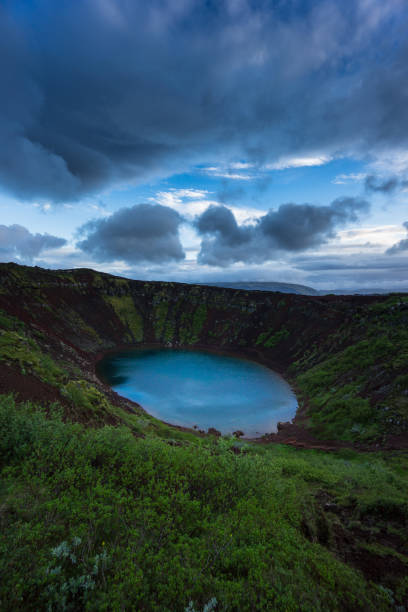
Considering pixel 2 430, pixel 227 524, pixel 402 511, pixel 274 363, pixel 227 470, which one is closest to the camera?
pixel 227 524

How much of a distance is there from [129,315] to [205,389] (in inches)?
2171

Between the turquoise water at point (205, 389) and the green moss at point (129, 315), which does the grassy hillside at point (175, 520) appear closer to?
the turquoise water at point (205, 389)

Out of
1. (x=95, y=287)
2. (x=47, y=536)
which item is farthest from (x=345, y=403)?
(x=95, y=287)

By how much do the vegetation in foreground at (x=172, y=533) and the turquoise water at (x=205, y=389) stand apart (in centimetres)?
2667

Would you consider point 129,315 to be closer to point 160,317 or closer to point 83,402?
point 160,317

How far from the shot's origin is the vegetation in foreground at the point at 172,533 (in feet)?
19.4

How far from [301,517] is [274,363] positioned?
196ft

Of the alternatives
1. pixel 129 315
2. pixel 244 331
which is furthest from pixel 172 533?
pixel 129 315

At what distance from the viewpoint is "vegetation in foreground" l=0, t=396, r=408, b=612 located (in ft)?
19.4

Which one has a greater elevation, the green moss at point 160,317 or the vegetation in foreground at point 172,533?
the vegetation in foreground at point 172,533

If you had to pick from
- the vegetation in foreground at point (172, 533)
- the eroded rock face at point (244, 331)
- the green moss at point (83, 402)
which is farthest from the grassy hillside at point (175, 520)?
the eroded rock face at point (244, 331)

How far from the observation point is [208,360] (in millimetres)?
73562

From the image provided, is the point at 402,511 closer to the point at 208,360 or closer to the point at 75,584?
the point at 75,584

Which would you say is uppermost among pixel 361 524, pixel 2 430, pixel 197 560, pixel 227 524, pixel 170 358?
pixel 2 430
